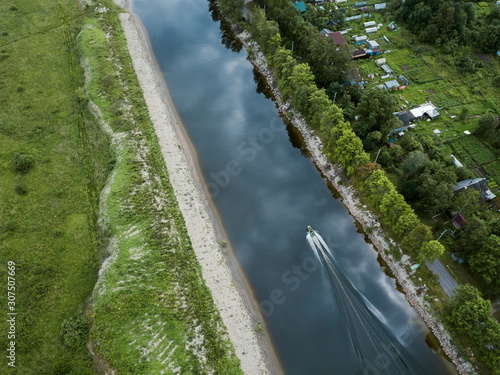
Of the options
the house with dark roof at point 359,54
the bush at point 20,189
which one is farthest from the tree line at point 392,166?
the bush at point 20,189

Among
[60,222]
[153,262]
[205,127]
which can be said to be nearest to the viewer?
[153,262]

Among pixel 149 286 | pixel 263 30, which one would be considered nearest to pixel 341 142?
pixel 263 30

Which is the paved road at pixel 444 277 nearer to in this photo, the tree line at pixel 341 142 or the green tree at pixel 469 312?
the tree line at pixel 341 142

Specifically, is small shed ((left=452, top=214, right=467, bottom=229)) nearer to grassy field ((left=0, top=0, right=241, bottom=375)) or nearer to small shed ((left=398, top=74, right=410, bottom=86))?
small shed ((left=398, top=74, right=410, bottom=86))

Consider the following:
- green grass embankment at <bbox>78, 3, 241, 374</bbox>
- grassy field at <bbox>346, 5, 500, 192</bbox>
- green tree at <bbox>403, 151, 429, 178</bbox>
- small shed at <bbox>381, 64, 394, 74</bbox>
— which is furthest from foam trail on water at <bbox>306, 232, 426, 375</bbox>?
small shed at <bbox>381, 64, 394, 74</bbox>

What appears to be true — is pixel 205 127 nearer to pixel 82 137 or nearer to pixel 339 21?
pixel 82 137

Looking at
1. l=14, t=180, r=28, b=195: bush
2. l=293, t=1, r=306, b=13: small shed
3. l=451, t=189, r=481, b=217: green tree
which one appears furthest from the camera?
l=293, t=1, r=306, b=13: small shed

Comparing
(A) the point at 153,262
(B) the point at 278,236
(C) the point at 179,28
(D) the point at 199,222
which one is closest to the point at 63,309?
(A) the point at 153,262
